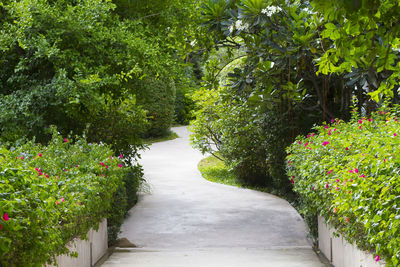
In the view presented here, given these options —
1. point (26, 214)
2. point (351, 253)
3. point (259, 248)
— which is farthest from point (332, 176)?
point (26, 214)

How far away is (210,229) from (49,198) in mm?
4794

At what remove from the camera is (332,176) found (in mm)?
4934

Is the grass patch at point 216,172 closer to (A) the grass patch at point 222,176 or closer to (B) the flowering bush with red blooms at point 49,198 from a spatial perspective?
(A) the grass patch at point 222,176

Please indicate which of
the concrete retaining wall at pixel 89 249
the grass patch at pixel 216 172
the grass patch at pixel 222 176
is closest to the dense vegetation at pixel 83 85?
the concrete retaining wall at pixel 89 249

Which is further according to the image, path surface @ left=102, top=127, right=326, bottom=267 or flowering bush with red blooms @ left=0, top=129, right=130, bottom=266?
path surface @ left=102, top=127, right=326, bottom=267

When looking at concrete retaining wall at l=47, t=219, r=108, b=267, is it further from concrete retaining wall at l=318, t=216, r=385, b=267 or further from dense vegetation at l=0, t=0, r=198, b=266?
concrete retaining wall at l=318, t=216, r=385, b=267

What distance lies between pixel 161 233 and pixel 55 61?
3259 millimetres

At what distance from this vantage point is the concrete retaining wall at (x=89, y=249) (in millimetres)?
4547

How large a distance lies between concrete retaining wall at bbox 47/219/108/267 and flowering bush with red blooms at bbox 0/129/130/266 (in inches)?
5.7

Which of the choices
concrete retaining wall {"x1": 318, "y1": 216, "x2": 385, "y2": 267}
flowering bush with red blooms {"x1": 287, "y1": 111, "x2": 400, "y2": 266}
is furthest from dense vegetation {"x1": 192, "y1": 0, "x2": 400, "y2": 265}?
concrete retaining wall {"x1": 318, "y1": 216, "x2": 385, "y2": 267}

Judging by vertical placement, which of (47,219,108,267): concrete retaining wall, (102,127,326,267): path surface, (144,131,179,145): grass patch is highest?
(144,131,179,145): grass patch

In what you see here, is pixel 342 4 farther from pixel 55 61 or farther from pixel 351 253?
pixel 55 61

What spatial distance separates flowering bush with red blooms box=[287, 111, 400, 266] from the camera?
332cm

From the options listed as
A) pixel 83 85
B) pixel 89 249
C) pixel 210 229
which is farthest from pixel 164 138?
pixel 89 249
